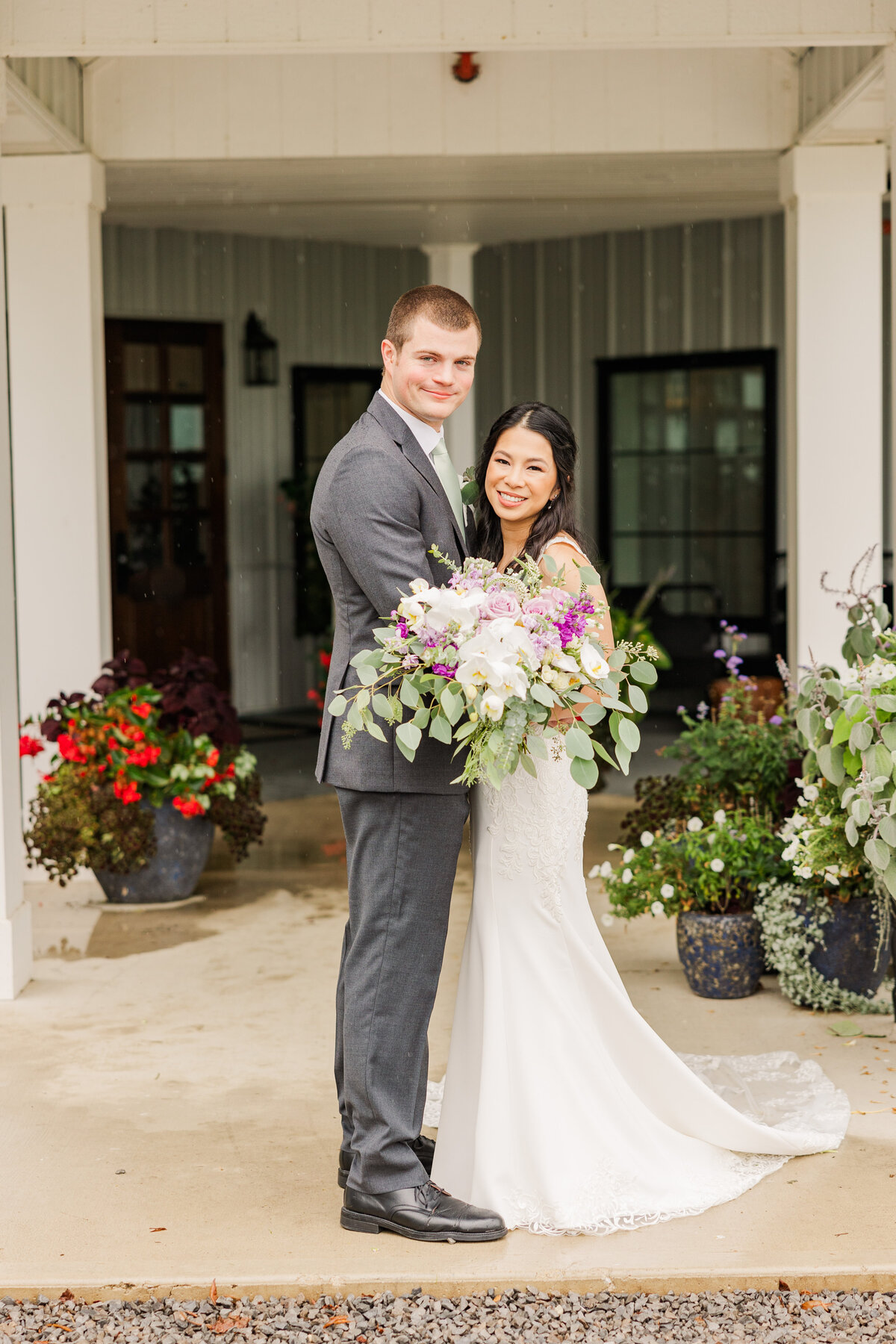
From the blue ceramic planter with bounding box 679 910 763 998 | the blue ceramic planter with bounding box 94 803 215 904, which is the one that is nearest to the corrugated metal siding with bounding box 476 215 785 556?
the blue ceramic planter with bounding box 94 803 215 904

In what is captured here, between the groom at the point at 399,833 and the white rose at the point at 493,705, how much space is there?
27 centimetres

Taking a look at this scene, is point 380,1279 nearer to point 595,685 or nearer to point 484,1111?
point 484,1111

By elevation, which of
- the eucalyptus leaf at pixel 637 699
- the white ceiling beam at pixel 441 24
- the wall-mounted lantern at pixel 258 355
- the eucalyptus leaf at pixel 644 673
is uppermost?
the white ceiling beam at pixel 441 24

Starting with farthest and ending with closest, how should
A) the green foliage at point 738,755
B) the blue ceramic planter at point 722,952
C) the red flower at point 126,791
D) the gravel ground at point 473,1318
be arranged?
the red flower at point 126,791
the green foliage at point 738,755
the blue ceramic planter at point 722,952
the gravel ground at point 473,1318

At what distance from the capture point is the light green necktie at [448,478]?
3035 mm

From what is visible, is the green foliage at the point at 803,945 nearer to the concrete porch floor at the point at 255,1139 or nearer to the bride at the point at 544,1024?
the concrete porch floor at the point at 255,1139

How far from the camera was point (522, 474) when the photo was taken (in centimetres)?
308

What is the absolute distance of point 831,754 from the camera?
3.94 m

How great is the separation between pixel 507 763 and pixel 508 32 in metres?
2.58

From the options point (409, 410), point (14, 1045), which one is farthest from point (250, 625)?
point (409, 410)

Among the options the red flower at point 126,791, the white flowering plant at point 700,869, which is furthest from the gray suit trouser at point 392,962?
the red flower at point 126,791

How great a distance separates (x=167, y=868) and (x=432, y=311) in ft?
11.1

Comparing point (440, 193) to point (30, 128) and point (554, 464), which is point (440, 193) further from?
point (554, 464)

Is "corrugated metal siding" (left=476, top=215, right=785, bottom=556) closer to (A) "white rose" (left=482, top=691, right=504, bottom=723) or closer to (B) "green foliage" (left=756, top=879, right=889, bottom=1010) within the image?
(B) "green foliage" (left=756, top=879, right=889, bottom=1010)
